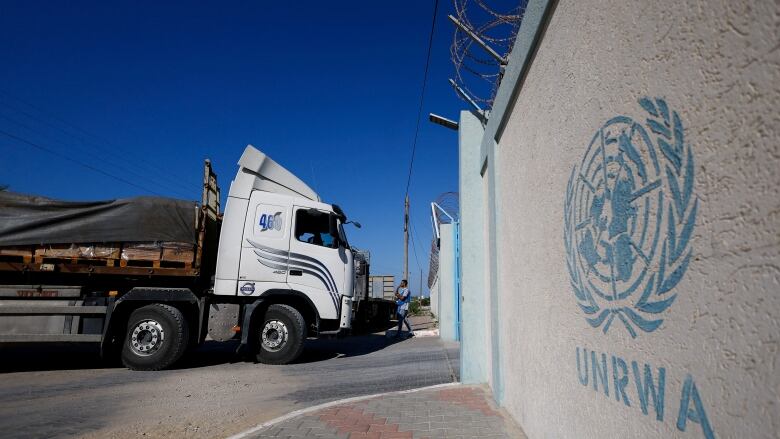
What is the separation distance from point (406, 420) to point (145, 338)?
17.4 feet

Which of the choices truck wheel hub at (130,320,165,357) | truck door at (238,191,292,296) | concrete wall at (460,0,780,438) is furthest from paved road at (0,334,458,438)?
concrete wall at (460,0,780,438)

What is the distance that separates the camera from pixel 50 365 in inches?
335

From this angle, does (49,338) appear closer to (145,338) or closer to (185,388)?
(145,338)

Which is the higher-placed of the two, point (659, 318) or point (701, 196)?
point (701, 196)

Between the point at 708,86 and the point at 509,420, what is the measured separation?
11.6 feet

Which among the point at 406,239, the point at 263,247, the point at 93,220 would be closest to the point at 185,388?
the point at 263,247

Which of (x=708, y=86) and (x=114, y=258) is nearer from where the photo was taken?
(x=708, y=86)

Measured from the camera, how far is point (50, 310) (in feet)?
25.0

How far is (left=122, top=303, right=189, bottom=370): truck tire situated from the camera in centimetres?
777

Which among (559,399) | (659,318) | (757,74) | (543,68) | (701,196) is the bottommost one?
(559,399)

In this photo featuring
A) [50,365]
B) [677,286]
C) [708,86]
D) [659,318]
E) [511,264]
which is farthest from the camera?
[50,365]

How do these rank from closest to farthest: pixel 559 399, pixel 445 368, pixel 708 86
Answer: pixel 708 86 → pixel 559 399 → pixel 445 368

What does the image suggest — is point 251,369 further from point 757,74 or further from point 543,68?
point 757,74

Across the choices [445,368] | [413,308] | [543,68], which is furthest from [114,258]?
[413,308]
